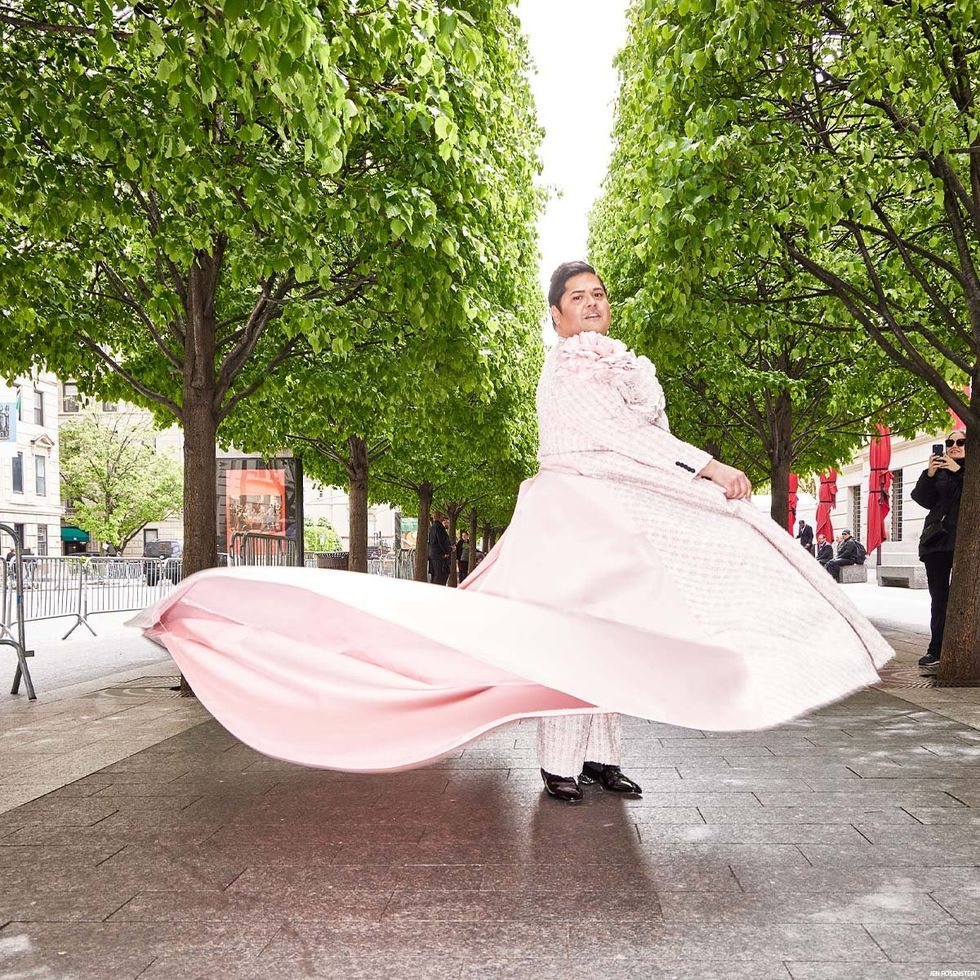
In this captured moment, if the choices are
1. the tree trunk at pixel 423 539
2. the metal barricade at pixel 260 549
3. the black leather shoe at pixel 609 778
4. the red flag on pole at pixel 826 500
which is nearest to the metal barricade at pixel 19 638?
the black leather shoe at pixel 609 778

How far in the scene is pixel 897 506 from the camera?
3700 cm

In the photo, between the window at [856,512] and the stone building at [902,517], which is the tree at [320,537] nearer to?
the window at [856,512]

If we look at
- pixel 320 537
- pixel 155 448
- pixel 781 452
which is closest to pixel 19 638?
pixel 781 452

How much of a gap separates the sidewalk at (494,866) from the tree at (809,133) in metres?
4.23

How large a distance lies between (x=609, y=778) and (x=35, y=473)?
54.2 m

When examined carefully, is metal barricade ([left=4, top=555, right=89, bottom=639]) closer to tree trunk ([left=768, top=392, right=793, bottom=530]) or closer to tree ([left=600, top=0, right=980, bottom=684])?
tree ([left=600, top=0, right=980, bottom=684])

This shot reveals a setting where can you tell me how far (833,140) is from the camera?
465 inches

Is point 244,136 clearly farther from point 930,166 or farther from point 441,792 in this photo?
point 930,166

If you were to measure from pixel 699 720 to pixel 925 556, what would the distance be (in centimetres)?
777

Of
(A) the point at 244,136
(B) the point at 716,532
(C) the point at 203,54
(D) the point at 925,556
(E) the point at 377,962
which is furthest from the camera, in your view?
(D) the point at 925,556

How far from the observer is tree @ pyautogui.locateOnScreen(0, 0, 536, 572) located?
604 cm

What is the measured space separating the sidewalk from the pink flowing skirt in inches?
22.0

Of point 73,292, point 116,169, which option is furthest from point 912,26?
point 73,292

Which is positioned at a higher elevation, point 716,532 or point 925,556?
point 716,532
